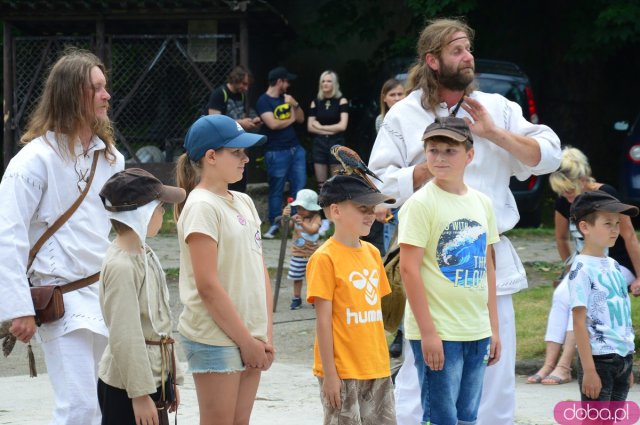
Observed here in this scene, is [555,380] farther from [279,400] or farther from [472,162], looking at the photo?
[472,162]

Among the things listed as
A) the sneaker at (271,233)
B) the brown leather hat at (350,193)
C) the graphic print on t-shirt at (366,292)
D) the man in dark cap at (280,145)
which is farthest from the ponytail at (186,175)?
the man in dark cap at (280,145)

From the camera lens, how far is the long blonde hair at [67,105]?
4.86 meters

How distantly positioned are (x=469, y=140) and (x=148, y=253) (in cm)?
140

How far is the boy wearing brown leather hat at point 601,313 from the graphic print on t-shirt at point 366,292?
1.20 meters

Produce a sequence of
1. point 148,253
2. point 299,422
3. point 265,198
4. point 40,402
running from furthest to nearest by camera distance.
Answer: point 265,198 < point 40,402 < point 299,422 < point 148,253

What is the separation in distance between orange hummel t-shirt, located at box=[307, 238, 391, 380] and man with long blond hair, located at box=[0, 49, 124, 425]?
36.7 inches

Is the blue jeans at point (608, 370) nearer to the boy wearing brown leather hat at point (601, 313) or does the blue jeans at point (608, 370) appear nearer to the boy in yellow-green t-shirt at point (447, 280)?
the boy wearing brown leather hat at point (601, 313)

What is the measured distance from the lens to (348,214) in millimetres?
4871

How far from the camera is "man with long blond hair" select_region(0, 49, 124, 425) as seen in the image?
4574mm

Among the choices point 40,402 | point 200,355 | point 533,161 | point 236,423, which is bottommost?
point 40,402

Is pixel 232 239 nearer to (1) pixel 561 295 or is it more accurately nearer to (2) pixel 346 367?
(2) pixel 346 367

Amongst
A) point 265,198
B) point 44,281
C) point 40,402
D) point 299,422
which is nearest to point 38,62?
point 265,198

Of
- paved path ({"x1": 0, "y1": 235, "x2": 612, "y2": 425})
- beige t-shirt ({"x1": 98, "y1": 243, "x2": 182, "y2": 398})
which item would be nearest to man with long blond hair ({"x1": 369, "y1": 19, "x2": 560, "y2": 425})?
beige t-shirt ({"x1": 98, "y1": 243, "x2": 182, "y2": 398})

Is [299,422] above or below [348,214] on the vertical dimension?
below
